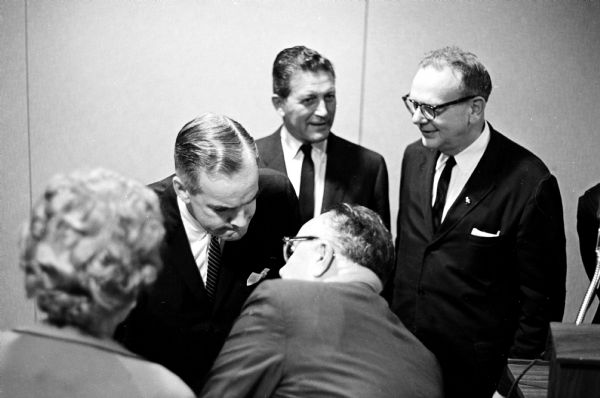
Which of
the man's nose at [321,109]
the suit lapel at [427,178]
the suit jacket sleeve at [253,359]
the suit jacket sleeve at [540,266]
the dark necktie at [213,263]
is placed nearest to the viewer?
the suit jacket sleeve at [253,359]

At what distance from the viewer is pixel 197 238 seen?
202 cm

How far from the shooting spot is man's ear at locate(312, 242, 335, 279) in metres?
1.57

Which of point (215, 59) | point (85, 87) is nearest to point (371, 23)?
point (215, 59)

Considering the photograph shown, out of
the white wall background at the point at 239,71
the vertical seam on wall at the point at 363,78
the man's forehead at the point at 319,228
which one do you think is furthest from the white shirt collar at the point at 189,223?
the vertical seam on wall at the point at 363,78

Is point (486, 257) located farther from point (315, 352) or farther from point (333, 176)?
point (315, 352)

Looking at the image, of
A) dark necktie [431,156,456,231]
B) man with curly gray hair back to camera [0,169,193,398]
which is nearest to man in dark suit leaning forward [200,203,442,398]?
man with curly gray hair back to camera [0,169,193,398]

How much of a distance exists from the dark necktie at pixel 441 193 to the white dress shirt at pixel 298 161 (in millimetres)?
471

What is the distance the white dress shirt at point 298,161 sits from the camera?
2.69 metres

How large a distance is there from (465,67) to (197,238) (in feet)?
3.53

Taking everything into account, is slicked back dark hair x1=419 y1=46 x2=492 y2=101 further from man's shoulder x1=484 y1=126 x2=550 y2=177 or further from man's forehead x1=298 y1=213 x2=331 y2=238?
man's forehead x1=298 y1=213 x2=331 y2=238

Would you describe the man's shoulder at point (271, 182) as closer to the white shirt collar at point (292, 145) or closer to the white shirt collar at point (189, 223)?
the white shirt collar at point (189, 223)

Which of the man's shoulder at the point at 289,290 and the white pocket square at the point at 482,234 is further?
the white pocket square at the point at 482,234

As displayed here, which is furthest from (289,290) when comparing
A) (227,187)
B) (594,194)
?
(594,194)

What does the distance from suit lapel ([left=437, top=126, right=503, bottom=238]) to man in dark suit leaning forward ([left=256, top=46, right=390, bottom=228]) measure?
0.40 meters
